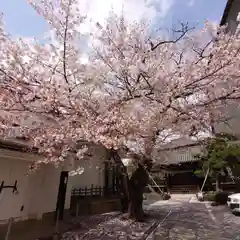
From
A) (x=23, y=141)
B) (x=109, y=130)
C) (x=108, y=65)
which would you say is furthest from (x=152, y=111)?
(x=23, y=141)

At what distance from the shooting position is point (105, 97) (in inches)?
358

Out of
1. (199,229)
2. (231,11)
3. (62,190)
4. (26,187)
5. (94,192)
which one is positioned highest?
(231,11)

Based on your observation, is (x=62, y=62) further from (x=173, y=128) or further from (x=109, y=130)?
(x=173, y=128)

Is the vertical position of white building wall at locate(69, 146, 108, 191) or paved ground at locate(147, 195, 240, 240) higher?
white building wall at locate(69, 146, 108, 191)

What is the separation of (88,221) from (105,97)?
605cm

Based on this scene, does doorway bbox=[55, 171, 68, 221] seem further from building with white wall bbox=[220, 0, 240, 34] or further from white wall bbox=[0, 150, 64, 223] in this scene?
building with white wall bbox=[220, 0, 240, 34]

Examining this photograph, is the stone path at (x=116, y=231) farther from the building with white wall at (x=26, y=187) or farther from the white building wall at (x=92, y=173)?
the white building wall at (x=92, y=173)

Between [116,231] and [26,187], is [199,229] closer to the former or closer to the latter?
[116,231]

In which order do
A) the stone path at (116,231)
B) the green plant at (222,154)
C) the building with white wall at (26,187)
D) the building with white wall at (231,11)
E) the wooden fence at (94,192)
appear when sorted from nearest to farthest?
the building with white wall at (26,187)
the stone path at (116,231)
the wooden fence at (94,192)
the building with white wall at (231,11)
the green plant at (222,154)

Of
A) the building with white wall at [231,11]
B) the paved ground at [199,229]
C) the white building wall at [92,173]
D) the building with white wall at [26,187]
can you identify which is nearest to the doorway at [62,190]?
the building with white wall at [26,187]

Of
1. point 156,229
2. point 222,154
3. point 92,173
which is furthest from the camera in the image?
point 222,154

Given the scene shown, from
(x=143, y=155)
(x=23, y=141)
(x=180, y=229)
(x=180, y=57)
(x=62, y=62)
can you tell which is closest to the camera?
(x=62, y=62)

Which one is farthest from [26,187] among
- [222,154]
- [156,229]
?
[222,154]

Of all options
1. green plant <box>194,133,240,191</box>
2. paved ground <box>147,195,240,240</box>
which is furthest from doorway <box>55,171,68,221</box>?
green plant <box>194,133,240,191</box>
